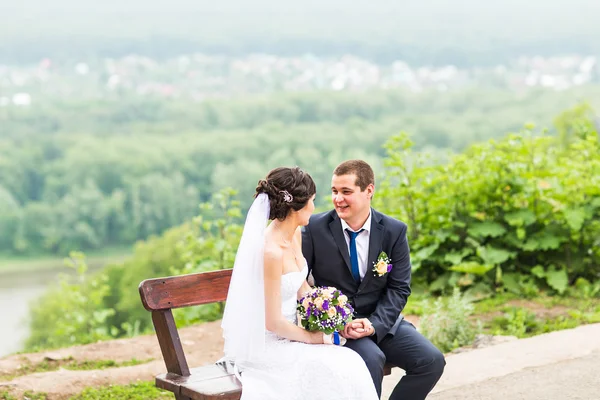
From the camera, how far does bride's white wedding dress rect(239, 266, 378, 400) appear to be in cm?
331

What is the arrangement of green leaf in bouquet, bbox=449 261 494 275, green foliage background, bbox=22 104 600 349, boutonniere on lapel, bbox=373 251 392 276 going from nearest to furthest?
1. boutonniere on lapel, bbox=373 251 392 276
2. green leaf in bouquet, bbox=449 261 494 275
3. green foliage background, bbox=22 104 600 349

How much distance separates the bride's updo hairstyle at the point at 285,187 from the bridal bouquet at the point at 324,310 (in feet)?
1.25

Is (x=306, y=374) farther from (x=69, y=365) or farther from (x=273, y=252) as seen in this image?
(x=69, y=365)

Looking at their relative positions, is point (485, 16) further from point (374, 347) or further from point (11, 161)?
point (374, 347)

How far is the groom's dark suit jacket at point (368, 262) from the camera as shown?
12.6 feet

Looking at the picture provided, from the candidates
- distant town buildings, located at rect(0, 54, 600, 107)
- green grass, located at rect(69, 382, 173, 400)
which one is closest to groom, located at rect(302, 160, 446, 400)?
green grass, located at rect(69, 382, 173, 400)

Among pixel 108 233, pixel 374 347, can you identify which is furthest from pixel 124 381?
pixel 108 233

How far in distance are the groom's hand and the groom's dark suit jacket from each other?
0.13 m

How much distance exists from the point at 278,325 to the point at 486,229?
14.8 feet

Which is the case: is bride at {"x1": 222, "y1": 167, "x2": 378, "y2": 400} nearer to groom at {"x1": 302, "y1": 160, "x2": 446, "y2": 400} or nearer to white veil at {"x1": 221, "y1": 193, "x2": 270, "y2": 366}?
white veil at {"x1": 221, "y1": 193, "x2": 270, "y2": 366}

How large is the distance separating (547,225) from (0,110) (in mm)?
55835

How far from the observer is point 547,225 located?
767 centimetres

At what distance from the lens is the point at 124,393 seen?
4.81 m

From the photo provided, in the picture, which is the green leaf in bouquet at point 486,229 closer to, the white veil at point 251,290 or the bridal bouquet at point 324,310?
the bridal bouquet at point 324,310
